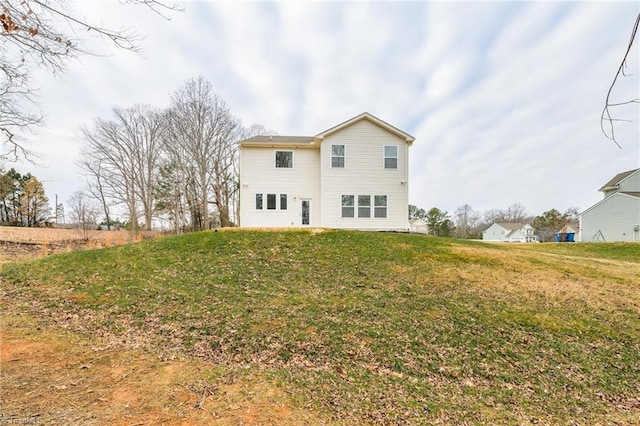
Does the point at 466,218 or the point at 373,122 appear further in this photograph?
the point at 466,218

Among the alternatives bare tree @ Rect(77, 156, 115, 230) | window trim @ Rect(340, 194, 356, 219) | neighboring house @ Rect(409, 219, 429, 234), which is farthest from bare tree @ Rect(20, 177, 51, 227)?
neighboring house @ Rect(409, 219, 429, 234)

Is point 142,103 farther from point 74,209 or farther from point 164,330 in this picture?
point 164,330

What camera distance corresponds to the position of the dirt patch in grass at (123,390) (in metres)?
2.68

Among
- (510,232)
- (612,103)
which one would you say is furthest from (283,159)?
(510,232)

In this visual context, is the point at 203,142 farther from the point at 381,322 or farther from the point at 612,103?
the point at 612,103

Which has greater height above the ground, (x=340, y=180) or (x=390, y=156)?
(x=390, y=156)

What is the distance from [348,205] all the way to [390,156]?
10.9 feet

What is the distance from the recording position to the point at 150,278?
22.7 feet

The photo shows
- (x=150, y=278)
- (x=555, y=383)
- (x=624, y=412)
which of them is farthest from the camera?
(x=150, y=278)

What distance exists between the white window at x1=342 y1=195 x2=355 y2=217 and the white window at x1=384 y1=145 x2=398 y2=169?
243cm

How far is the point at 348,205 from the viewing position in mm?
13859

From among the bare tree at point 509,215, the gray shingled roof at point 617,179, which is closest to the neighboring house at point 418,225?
the bare tree at point 509,215

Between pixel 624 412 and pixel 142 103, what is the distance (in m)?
32.4

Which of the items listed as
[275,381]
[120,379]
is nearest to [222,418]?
[275,381]
